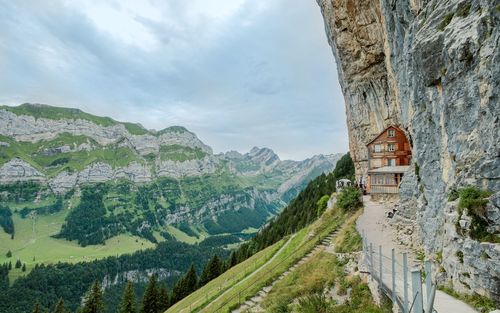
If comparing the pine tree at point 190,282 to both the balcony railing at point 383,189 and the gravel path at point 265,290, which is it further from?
the gravel path at point 265,290

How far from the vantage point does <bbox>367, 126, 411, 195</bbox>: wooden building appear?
47.3 metres

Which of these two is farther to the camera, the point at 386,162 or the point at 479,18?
the point at 386,162

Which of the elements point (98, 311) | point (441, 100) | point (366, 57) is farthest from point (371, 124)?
point (98, 311)

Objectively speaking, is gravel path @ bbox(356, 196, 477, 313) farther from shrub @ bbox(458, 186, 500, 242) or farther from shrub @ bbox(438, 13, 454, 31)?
shrub @ bbox(438, 13, 454, 31)

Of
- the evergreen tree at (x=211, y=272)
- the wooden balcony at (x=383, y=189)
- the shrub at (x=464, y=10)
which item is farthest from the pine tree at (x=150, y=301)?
the shrub at (x=464, y=10)

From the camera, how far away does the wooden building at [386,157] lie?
47312 mm

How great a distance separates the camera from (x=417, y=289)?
26.6 ft

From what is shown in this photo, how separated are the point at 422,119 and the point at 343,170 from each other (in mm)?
83164

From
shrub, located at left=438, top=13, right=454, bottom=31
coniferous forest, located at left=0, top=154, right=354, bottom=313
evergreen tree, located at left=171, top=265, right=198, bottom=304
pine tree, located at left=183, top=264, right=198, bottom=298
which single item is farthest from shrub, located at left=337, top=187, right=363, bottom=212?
evergreen tree, located at left=171, top=265, right=198, bottom=304

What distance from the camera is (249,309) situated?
27.8m

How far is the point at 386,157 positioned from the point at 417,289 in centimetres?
4955

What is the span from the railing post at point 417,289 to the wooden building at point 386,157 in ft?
134

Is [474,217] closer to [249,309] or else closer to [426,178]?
[426,178]

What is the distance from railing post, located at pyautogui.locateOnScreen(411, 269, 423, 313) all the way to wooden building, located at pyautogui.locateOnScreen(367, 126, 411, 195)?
134 feet
